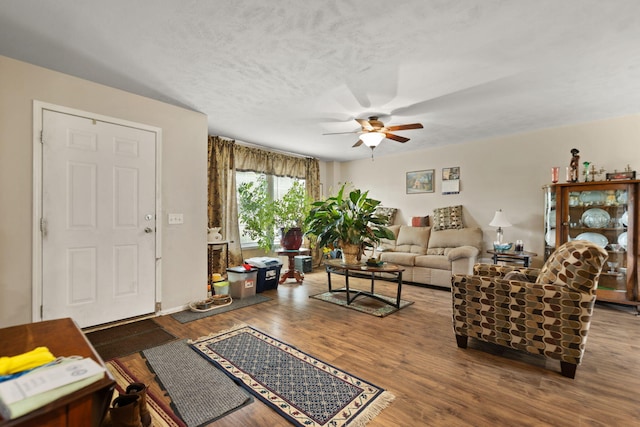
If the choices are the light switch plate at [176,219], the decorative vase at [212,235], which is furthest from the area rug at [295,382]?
the decorative vase at [212,235]

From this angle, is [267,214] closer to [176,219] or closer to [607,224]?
[176,219]

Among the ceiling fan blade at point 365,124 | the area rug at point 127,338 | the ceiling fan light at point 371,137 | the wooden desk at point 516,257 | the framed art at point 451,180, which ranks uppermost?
the ceiling fan blade at point 365,124

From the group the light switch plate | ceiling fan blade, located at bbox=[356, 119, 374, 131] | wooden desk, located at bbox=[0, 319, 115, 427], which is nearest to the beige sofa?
ceiling fan blade, located at bbox=[356, 119, 374, 131]

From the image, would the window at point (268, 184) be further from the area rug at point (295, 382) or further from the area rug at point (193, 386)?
the area rug at point (193, 386)

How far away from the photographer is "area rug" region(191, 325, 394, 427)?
1.71 m

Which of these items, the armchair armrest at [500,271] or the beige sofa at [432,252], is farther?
the beige sofa at [432,252]

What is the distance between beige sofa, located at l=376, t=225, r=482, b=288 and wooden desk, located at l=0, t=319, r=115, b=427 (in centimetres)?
434

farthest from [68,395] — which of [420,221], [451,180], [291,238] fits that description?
[451,180]

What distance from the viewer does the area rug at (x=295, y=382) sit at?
5.62 ft

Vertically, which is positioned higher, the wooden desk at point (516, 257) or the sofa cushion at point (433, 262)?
the wooden desk at point (516, 257)

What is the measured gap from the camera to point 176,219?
3471mm

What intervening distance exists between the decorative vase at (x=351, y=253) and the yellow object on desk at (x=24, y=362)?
295 centimetres

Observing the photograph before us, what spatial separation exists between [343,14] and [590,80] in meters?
2.50

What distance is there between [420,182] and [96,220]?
4971 millimetres
